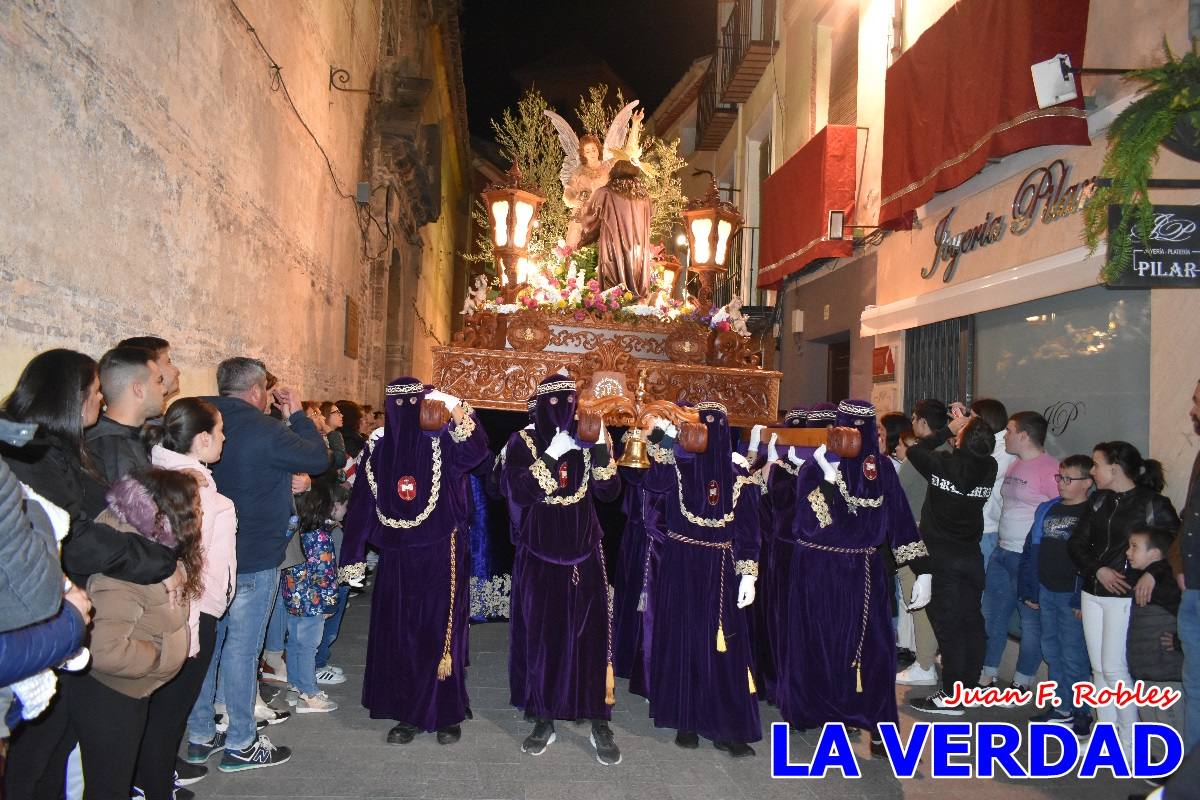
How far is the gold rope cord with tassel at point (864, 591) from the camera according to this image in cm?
503

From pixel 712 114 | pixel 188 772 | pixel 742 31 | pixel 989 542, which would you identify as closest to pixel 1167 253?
pixel 989 542

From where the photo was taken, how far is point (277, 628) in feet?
17.8

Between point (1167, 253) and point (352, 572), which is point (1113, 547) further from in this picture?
point (352, 572)

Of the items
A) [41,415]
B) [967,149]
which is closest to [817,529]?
[41,415]

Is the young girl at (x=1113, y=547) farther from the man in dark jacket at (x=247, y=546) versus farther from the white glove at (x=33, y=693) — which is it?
the white glove at (x=33, y=693)

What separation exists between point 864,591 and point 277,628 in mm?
3739

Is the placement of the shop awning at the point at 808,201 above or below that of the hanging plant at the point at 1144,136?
above

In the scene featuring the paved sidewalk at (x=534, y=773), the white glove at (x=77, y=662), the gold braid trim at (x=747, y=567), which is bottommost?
the paved sidewalk at (x=534, y=773)

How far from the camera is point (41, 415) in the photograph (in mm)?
3016

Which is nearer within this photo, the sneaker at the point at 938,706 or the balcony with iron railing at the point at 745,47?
the sneaker at the point at 938,706

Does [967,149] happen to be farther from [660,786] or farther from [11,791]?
[11,791]

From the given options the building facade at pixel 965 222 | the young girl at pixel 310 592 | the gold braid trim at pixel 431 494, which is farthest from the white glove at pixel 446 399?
the building facade at pixel 965 222

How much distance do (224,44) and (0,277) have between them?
325 centimetres

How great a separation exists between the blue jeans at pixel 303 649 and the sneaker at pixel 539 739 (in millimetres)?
1442
